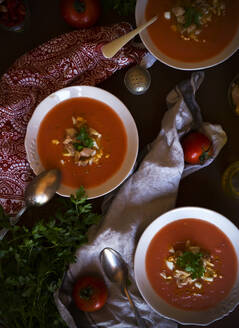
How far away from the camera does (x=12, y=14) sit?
1969mm

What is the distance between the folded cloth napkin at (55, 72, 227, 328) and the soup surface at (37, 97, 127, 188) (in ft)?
0.48

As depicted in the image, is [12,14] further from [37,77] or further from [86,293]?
[86,293]

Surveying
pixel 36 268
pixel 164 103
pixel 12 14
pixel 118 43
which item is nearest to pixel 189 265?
pixel 36 268

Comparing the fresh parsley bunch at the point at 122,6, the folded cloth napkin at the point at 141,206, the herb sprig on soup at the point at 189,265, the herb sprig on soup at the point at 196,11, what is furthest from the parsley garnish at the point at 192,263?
the fresh parsley bunch at the point at 122,6

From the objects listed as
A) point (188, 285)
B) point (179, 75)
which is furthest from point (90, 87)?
point (188, 285)

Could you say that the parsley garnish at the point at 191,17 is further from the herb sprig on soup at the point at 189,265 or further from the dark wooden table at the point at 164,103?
the herb sprig on soup at the point at 189,265

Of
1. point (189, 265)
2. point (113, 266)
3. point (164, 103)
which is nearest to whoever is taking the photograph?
point (189, 265)

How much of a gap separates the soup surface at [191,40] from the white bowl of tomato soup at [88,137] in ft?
1.28

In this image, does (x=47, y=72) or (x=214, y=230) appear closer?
(x=214, y=230)

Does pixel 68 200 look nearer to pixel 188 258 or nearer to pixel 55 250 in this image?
pixel 55 250

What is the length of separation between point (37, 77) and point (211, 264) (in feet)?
4.23

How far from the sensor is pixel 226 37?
1.91 metres

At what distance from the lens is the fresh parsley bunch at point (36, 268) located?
5.38 ft

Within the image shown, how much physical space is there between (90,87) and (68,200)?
0.58 m
